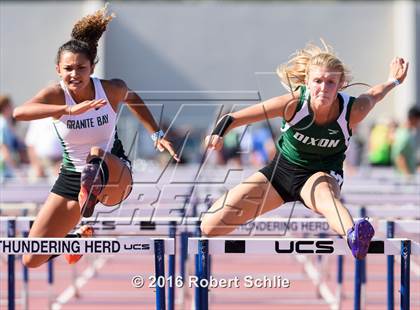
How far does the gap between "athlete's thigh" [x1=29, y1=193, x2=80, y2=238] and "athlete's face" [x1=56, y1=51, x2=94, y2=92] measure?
0.75 meters

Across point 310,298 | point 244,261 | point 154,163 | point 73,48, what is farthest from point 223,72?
point 73,48

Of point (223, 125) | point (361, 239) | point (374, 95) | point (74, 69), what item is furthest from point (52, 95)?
point (361, 239)

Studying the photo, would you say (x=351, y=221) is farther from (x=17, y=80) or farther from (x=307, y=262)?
(x=17, y=80)

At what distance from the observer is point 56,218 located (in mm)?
6445

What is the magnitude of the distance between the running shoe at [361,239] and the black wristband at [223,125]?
3.30 ft

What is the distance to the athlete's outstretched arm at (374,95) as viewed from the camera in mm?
6086

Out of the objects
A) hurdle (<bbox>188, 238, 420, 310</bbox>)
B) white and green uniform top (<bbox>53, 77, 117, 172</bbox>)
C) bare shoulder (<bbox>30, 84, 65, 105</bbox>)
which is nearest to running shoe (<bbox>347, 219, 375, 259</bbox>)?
hurdle (<bbox>188, 238, 420, 310</bbox>)

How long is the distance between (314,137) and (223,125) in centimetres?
63

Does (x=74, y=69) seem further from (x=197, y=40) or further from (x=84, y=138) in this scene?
(x=197, y=40)

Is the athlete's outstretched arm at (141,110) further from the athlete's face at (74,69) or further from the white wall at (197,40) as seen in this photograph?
the white wall at (197,40)

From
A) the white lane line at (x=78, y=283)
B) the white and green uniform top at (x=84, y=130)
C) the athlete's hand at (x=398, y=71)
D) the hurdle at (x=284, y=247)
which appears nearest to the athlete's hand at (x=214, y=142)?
the hurdle at (x=284, y=247)

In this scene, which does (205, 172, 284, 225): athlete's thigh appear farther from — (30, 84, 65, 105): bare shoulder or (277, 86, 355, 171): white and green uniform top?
(30, 84, 65, 105): bare shoulder

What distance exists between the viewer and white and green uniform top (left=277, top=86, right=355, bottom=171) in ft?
19.9

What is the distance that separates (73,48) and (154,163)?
66.4 ft
